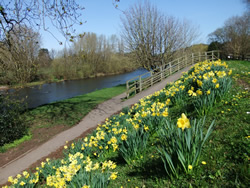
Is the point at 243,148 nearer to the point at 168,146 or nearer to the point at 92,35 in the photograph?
the point at 168,146

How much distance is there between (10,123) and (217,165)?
8.29 metres

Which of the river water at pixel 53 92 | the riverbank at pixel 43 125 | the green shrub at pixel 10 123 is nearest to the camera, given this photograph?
the riverbank at pixel 43 125

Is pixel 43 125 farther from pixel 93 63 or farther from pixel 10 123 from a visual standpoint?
pixel 93 63

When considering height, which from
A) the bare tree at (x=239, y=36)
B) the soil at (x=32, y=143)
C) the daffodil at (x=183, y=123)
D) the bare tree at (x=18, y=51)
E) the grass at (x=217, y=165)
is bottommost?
the soil at (x=32, y=143)

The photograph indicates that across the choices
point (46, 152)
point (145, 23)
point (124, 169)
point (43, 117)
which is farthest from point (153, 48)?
point (124, 169)

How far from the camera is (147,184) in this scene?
2121 millimetres

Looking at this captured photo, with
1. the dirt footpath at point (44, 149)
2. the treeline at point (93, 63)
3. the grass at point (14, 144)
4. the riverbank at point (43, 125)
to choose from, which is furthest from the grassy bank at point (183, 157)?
the treeline at point (93, 63)

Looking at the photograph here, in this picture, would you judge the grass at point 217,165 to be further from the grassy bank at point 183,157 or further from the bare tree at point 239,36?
the bare tree at point 239,36

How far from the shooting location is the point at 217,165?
2.03 metres

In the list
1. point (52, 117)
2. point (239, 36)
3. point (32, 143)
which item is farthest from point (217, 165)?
point (239, 36)

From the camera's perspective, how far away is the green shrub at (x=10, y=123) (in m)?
7.26

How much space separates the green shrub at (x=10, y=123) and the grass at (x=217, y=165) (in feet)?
21.2

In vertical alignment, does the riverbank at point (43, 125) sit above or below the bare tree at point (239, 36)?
below

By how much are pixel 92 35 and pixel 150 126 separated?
48811 mm
